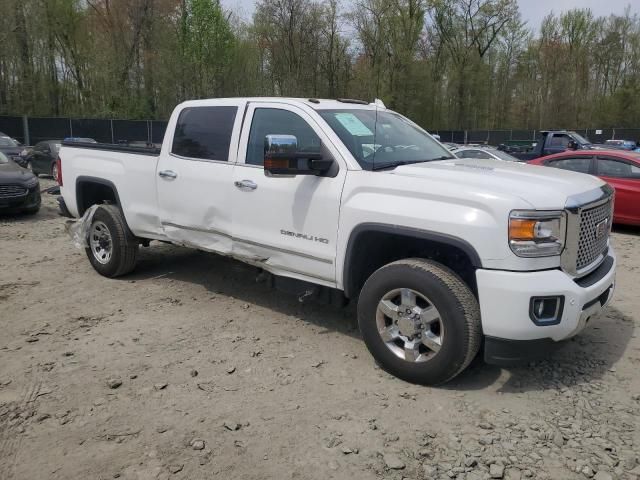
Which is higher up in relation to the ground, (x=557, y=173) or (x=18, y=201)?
(x=557, y=173)

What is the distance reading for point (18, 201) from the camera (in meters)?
10.5

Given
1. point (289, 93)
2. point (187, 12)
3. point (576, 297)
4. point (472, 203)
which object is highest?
point (187, 12)

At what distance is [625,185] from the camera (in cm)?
975

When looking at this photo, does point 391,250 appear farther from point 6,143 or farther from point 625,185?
point 6,143

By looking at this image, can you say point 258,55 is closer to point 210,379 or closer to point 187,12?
point 187,12

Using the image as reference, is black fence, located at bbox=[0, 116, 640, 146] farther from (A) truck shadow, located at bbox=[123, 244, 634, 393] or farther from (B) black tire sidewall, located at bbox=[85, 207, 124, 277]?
(B) black tire sidewall, located at bbox=[85, 207, 124, 277]

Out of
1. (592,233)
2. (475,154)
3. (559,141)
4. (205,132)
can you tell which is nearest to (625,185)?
(475,154)

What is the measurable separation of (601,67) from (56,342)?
49528 mm

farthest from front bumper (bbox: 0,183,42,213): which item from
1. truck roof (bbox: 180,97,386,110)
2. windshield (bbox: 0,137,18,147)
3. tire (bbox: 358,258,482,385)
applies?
tire (bbox: 358,258,482,385)

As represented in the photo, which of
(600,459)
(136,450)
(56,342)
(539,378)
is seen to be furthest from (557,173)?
(56,342)

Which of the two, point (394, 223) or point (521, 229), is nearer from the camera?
point (521, 229)

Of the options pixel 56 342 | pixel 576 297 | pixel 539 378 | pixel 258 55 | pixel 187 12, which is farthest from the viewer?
→ pixel 258 55

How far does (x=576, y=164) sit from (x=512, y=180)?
26.5ft

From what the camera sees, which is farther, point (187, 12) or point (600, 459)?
point (187, 12)
